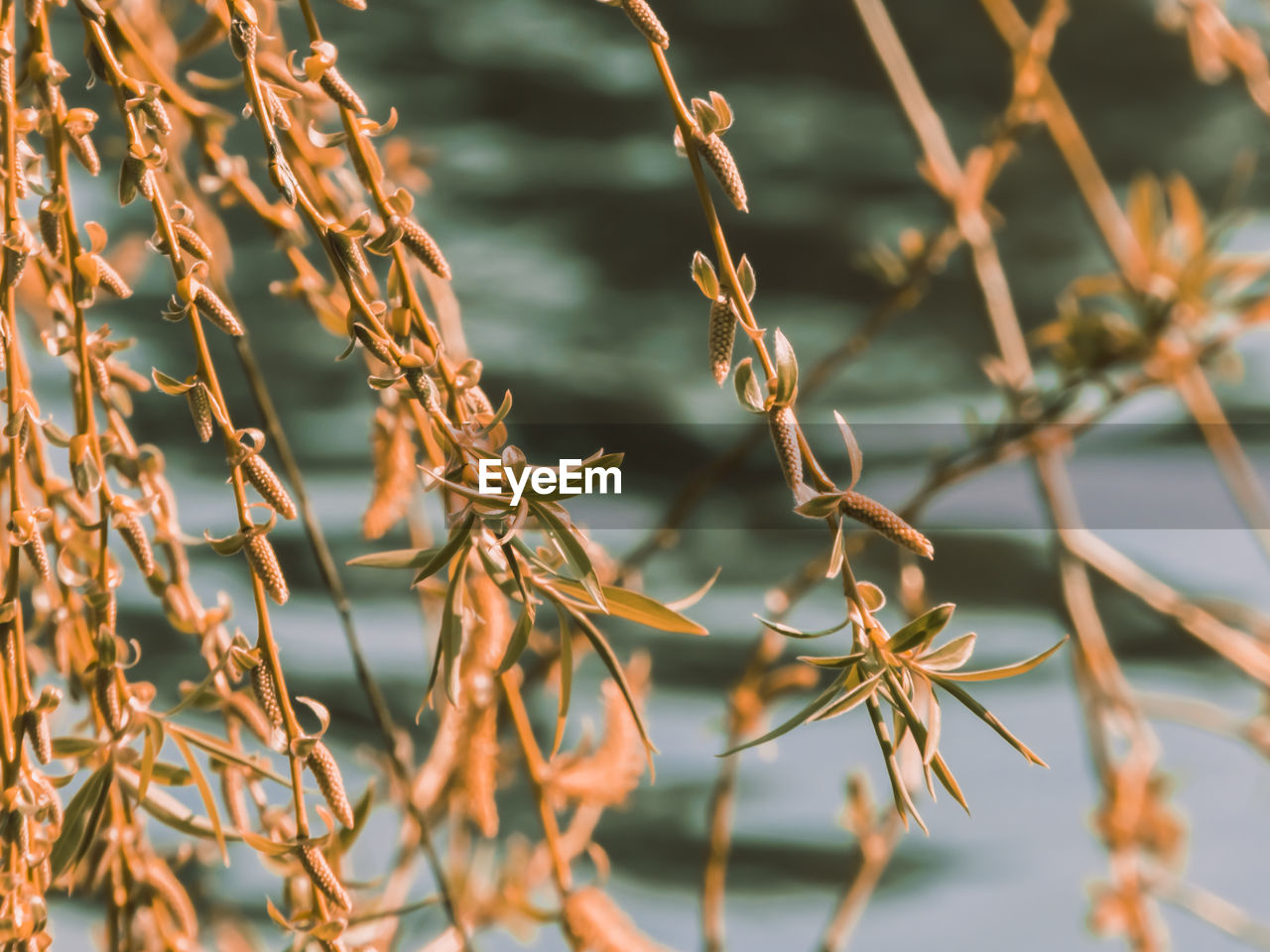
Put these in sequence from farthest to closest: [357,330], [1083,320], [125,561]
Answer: [125,561], [1083,320], [357,330]

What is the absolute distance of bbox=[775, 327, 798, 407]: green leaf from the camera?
99mm

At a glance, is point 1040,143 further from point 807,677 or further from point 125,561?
point 125,561

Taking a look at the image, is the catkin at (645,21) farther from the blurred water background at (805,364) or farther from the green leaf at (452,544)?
the blurred water background at (805,364)

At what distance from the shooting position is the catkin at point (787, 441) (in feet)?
0.32

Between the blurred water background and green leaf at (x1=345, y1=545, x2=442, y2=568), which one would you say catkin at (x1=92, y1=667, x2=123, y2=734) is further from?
the blurred water background

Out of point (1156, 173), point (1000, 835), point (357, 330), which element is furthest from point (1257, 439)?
point (357, 330)

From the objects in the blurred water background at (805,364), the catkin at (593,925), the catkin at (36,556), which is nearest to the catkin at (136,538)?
the catkin at (36,556)

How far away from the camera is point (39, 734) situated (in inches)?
5.1

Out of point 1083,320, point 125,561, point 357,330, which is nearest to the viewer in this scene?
point 357,330

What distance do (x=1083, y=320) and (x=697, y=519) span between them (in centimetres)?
26

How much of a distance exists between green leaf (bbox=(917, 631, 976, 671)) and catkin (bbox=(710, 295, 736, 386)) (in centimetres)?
4

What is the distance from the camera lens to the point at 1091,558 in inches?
14.0

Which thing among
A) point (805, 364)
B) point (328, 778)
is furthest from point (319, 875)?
point (805, 364)

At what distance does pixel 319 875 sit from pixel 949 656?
0.28 feet
